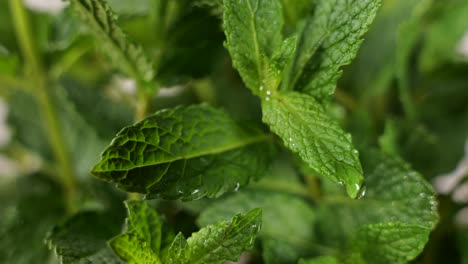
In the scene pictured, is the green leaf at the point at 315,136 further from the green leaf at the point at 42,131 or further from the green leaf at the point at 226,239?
the green leaf at the point at 42,131

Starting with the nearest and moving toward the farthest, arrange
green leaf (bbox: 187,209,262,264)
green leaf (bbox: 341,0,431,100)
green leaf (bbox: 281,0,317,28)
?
green leaf (bbox: 187,209,262,264) < green leaf (bbox: 281,0,317,28) < green leaf (bbox: 341,0,431,100)

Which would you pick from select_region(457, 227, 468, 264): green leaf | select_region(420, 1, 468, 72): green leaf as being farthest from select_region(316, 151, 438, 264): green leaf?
select_region(420, 1, 468, 72): green leaf

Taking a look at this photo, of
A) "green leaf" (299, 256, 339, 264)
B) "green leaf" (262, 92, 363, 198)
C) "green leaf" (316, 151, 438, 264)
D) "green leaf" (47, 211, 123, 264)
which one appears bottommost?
"green leaf" (299, 256, 339, 264)

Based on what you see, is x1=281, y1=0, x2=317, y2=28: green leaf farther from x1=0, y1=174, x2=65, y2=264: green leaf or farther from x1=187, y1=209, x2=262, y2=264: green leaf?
x1=0, y1=174, x2=65, y2=264: green leaf

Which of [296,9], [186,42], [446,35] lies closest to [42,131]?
[186,42]

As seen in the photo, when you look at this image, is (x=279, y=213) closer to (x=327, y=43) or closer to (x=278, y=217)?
(x=278, y=217)
